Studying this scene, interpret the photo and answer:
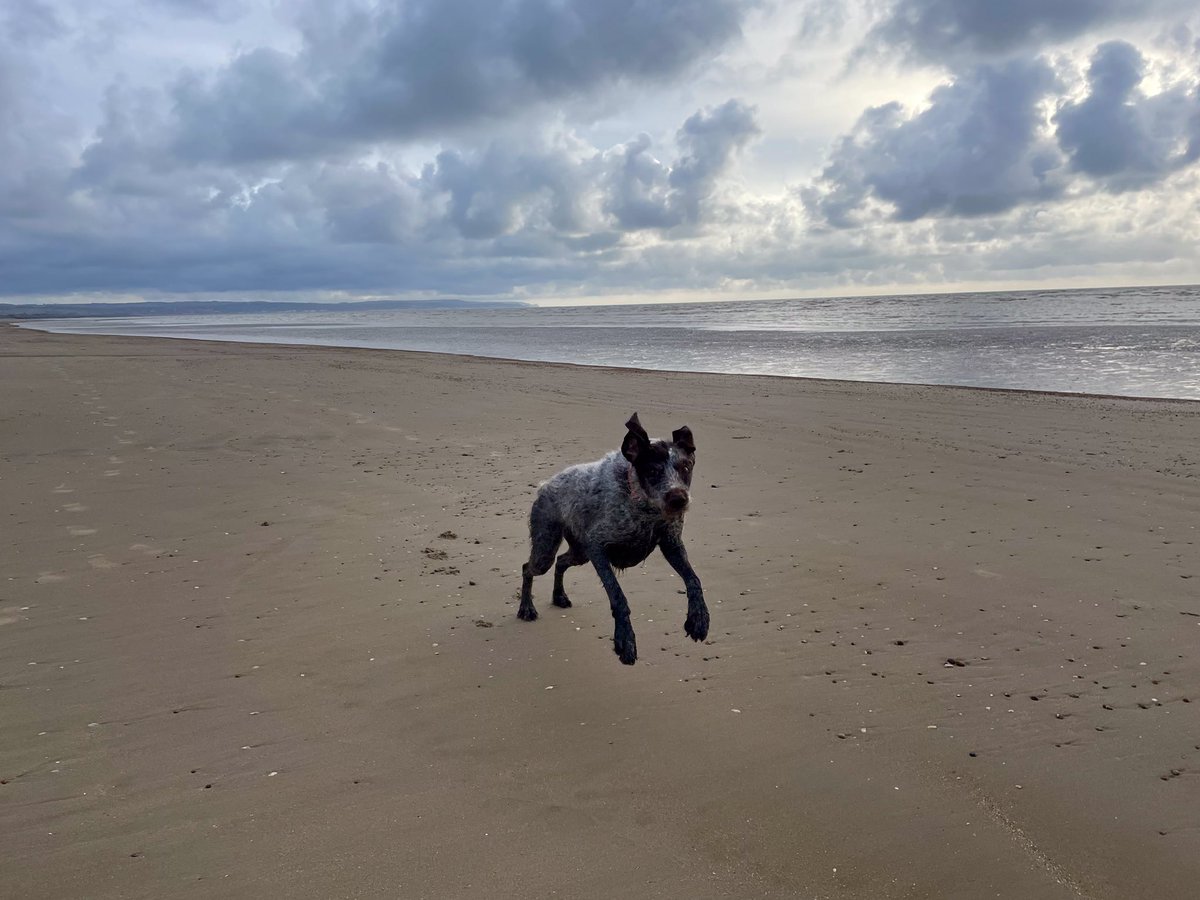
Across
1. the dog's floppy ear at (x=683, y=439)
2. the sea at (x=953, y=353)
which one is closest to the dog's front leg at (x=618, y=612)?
the dog's floppy ear at (x=683, y=439)

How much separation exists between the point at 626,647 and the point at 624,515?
0.93 m

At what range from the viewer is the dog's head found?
515 cm

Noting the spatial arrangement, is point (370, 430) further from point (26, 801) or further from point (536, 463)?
point (26, 801)

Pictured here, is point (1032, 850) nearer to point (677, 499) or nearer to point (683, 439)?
point (677, 499)

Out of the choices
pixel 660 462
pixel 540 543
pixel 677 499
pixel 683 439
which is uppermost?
pixel 683 439

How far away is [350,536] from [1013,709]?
702 centimetres

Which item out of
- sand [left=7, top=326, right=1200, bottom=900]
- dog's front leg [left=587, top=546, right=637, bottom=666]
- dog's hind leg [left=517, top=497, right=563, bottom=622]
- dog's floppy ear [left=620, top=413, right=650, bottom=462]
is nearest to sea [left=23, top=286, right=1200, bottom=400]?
sand [left=7, top=326, right=1200, bottom=900]

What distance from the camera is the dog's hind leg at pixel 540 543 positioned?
22.3 ft

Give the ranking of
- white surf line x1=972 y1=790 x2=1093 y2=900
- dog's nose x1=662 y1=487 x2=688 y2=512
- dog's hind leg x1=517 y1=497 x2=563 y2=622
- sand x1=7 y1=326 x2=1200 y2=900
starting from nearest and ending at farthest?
white surf line x1=972 y1=790 x2=1093 y2=900 < sand x1=7 y1=326 x2=1200 y2=900 < dog's nose x1=662 y1=487 x2=688 y2=512 < dog's hind leg x1=517 y1=497 x2=563 y2=622

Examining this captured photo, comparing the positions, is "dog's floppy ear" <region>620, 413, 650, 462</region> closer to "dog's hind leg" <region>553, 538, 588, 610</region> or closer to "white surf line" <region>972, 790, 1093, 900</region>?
"dog's hind leg" <region>553, 538, 588, 610</region>

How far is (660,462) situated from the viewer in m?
5.33

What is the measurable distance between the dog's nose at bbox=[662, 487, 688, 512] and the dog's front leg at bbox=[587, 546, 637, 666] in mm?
883

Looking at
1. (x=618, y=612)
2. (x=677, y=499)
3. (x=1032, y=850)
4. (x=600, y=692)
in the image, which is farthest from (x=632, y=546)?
(x=1032, y=850)

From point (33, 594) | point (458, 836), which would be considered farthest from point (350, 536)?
point (458, 836)
